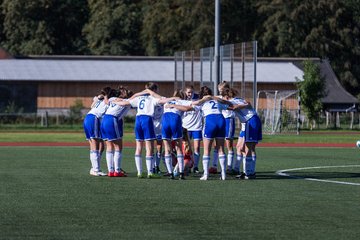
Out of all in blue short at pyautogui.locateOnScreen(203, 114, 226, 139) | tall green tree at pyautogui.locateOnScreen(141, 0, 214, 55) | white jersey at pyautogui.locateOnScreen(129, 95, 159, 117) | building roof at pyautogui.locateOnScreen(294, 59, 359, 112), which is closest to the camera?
blue short at pyautogui.locateOnScreen(203, 114, 226, 139)

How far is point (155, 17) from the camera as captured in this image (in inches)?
3273

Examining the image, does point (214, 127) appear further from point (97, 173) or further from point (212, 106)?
point (97, 173)

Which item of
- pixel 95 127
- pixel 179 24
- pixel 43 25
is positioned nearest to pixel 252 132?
pixel 95 127

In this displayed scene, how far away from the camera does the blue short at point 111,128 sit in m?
23.2

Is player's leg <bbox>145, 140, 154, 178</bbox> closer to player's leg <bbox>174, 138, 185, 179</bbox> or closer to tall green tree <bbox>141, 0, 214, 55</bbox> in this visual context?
player's leg <bbox>174, 138, 185, 179</bbox>

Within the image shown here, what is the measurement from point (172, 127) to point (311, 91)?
43919 millimetres

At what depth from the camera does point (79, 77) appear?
234ft

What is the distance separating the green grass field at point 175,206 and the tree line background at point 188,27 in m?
57.7

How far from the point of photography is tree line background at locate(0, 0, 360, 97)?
83.0 metres

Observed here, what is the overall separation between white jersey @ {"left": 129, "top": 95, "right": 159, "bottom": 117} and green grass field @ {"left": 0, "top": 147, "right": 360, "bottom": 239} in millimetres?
1470

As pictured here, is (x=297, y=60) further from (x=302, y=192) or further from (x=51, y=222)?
(x=51, y=222)

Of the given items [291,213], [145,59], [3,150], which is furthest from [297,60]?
[291,213]

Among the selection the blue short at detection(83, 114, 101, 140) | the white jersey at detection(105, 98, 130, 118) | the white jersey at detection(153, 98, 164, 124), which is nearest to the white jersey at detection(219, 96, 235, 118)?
the white jersey at detection(153, 98, 164, 124)

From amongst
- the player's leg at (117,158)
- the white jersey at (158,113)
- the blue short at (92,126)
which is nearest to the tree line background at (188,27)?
the blue short at (92,126)
